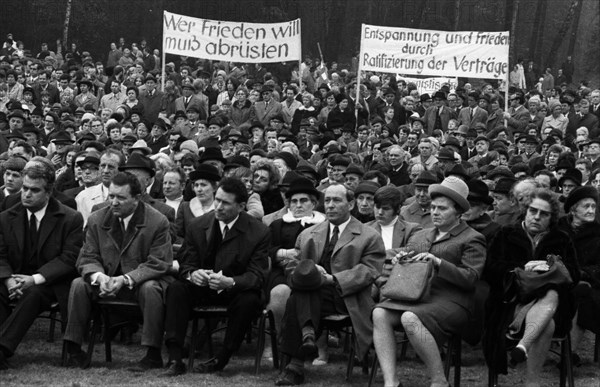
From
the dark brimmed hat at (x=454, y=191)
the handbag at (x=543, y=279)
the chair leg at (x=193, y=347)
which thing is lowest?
the chair leg at (x=193, y=347)

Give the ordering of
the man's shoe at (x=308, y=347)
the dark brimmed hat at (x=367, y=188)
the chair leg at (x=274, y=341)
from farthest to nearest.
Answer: the dark brimmed hat at (x=367, y=188)
the chair leg at (x=274, y=341)
the man's shoe at (x=308, y=347)

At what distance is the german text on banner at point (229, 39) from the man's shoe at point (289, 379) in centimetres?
1353

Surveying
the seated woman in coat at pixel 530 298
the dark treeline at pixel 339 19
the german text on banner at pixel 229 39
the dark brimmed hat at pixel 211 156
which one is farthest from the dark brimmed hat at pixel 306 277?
the dark treeline at pixel 339 19

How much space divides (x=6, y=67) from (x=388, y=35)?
9893 mm

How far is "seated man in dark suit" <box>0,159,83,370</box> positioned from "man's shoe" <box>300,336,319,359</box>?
212 centimetres

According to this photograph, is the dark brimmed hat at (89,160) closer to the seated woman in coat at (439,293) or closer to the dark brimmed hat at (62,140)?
the dark brimmed hat at (62,140)

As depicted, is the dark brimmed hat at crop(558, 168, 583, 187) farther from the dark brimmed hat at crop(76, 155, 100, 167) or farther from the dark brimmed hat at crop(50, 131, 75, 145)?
the dark brimmed hat at crop(50, 131, 75, 145)

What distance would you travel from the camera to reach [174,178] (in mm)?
10961

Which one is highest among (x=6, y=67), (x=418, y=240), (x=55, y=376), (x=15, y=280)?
(x=6, y=67)

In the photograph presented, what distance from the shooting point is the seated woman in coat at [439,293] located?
315 inches

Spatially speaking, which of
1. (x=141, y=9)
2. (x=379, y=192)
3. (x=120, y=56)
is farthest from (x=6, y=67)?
(x=379, y=192)

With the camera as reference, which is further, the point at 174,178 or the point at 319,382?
the point at 174,178

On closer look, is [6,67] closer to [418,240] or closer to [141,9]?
[141,9]

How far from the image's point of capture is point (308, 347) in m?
8.30
